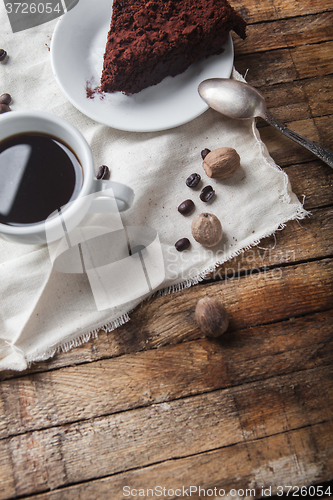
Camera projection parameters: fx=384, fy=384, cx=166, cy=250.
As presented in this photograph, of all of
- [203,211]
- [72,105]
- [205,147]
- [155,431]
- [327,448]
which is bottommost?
[327,448]

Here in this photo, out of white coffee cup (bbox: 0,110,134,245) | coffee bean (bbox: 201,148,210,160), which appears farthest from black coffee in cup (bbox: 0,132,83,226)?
coffee bean (bbox: 201,148,210,160)

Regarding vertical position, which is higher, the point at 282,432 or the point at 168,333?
the point at 168,333

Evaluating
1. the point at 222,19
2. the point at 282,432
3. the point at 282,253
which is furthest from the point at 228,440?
the point at 222,19

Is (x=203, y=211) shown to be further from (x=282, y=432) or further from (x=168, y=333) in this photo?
(x=282, y=432)

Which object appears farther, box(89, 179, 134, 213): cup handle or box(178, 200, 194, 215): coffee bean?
box(178, 200, 194, 215): coffee bean

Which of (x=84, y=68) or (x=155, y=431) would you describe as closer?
(x=155, y=431)

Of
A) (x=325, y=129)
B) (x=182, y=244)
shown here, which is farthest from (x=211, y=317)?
(x=325, y=129)

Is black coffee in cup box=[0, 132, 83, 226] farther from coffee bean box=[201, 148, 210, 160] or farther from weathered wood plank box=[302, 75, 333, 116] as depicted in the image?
weathered wood plank box=[302, 75, 333, 116]
